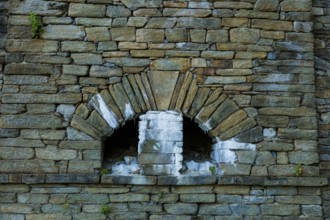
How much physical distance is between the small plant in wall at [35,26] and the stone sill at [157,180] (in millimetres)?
1401

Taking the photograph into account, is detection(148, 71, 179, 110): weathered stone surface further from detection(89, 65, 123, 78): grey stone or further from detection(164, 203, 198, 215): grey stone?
detection(164, 203, 198, 215): grey stone

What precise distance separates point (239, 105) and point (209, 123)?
1.20ft

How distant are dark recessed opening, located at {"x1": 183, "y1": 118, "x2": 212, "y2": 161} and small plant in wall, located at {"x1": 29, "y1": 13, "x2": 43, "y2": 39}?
194 cm

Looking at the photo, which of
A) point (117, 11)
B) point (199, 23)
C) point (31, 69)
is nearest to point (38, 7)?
point (31, 69)

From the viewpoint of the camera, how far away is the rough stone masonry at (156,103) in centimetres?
364

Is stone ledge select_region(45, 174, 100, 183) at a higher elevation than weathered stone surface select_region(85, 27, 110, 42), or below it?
below

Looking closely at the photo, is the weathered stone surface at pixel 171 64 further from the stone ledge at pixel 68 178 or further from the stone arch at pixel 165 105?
the stone ledge at pixel 68 178

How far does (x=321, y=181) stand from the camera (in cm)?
378

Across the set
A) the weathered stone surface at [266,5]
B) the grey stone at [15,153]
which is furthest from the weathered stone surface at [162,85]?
the grey stone at [15,153]

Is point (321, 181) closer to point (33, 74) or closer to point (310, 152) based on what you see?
point (310, 152)

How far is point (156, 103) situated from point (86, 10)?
120 cm

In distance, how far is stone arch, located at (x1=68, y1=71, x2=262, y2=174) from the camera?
147 inches

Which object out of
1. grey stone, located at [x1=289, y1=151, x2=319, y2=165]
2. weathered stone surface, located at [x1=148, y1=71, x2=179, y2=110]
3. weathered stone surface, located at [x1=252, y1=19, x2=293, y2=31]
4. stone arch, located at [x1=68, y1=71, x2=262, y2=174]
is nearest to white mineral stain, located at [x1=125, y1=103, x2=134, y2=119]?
stone arch, located at [x1=68, y1=71, x2=262, y2=174]

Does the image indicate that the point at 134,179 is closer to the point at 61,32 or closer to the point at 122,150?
the point at 122,150
